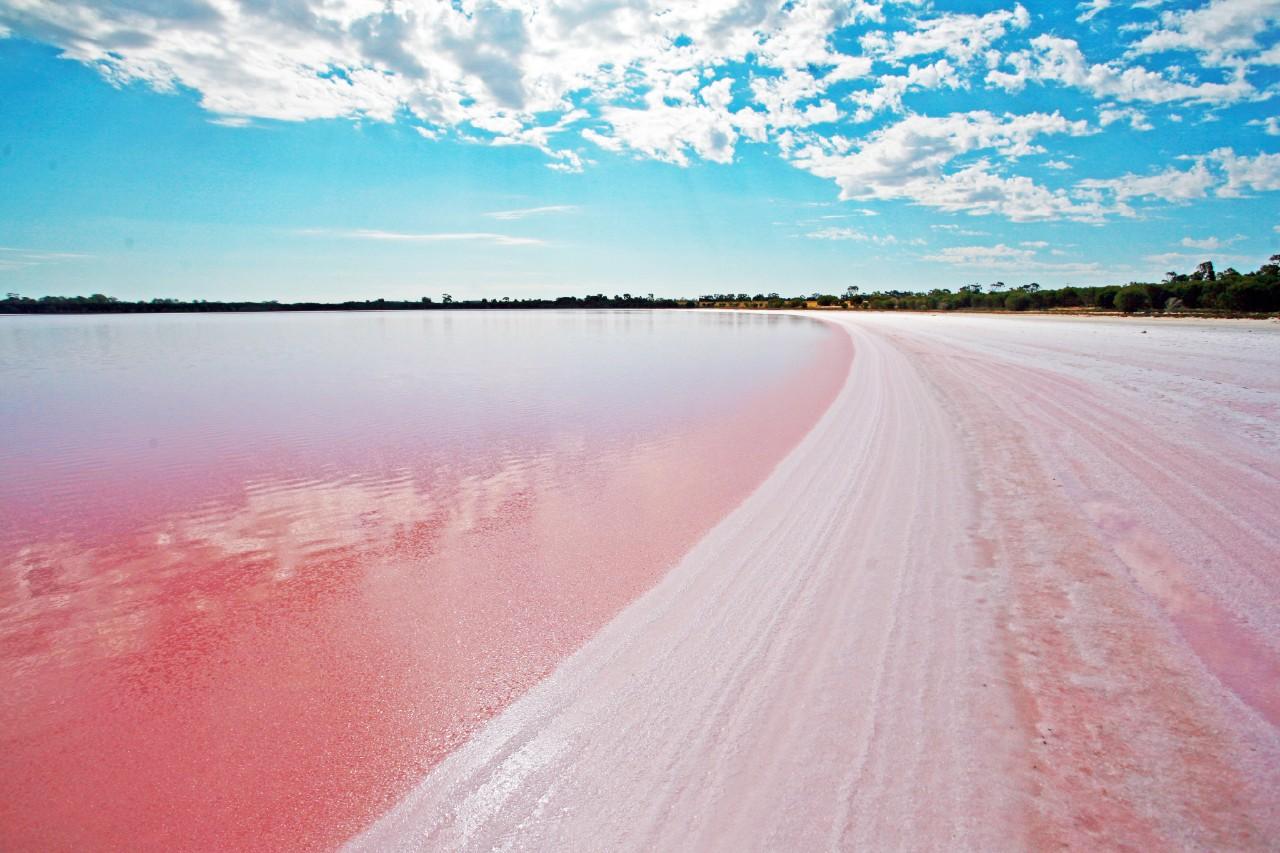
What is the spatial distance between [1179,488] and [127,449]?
14526 mm

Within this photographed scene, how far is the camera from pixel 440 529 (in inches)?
249

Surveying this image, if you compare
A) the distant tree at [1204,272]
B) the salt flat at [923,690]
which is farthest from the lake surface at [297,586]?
the distant tree at [1204,272]

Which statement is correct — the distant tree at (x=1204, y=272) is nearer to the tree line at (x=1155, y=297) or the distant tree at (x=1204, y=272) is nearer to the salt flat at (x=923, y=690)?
the tree line at (x=1155, y=297)

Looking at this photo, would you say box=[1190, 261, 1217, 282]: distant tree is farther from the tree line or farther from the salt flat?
the salt flat

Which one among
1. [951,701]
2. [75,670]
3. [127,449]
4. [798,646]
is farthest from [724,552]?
[127,449]

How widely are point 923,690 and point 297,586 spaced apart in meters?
4.65

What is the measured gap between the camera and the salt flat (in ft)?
8.31

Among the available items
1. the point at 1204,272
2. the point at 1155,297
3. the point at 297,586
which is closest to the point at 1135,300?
the point at 1155,297

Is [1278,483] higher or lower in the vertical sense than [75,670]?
higher

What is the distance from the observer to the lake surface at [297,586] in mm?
2969

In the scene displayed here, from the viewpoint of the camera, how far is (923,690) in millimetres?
3307

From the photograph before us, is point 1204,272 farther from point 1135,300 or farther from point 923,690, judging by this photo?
point 923,690

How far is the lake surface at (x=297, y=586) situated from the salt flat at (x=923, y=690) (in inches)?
19.6

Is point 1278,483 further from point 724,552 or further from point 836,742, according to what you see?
point 836,742
